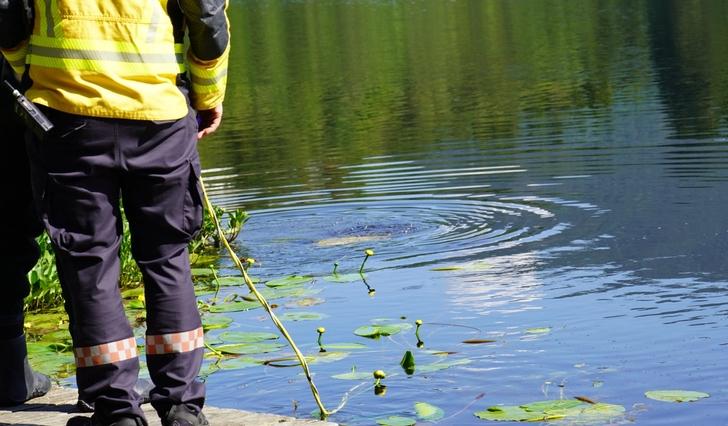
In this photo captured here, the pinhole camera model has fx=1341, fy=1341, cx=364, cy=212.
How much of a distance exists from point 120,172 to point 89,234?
218mm

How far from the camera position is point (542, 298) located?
6.87 metres

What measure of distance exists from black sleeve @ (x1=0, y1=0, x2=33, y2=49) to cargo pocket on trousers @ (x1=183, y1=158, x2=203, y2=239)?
665 mm

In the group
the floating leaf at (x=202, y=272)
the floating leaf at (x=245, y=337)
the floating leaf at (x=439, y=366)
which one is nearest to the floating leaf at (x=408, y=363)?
the floating leaf at (x=439, y=366)

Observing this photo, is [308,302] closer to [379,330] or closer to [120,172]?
[379,330]

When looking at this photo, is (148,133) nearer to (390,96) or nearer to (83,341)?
(83,341)

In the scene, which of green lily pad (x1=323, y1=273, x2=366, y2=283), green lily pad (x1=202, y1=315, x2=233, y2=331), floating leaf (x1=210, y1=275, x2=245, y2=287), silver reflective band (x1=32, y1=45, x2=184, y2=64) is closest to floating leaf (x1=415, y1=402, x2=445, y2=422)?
silver reflective band (x1=32, y1=45, x2=184, y2=64)

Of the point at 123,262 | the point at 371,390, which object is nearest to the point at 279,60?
the point at 123,262

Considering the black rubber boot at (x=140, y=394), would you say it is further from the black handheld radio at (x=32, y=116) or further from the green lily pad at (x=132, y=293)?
the green lily pad at (x=132, y=293)

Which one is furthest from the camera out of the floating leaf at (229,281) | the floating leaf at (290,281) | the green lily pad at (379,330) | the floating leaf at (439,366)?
the floating leaf at (229,281)

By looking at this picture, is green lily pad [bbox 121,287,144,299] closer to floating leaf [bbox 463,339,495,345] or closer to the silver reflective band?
floating leaf [bbox 463,339,495,345]

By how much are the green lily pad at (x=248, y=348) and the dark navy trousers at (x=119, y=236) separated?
5.39ft

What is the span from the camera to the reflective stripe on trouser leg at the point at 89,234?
4195mm

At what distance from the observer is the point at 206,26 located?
4301mm

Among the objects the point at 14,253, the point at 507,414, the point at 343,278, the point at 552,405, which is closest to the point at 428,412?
the point at 507,414
